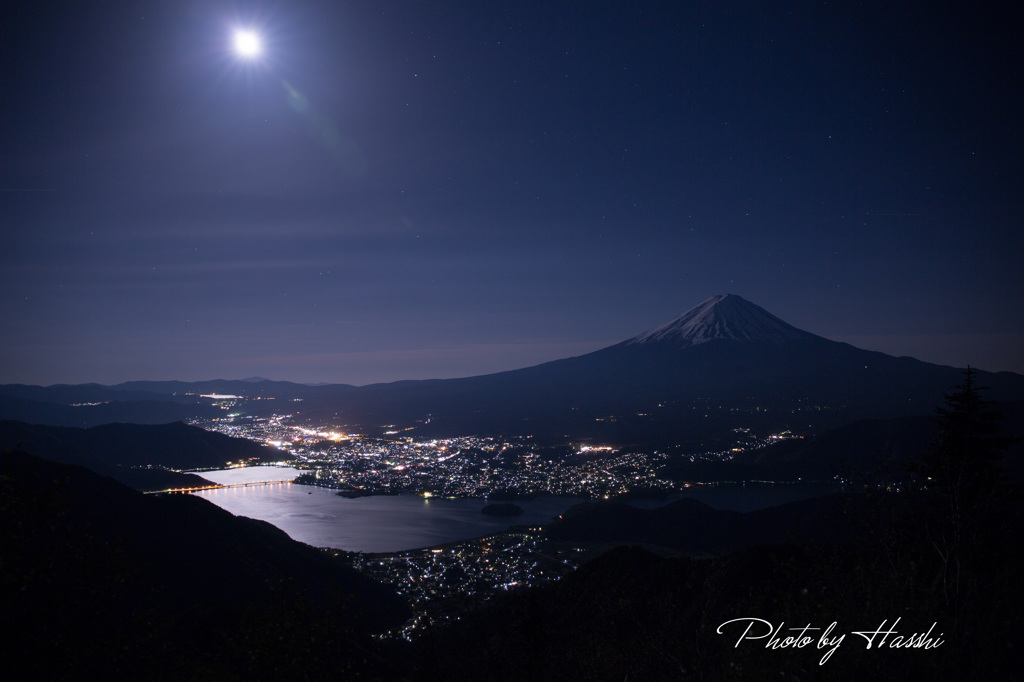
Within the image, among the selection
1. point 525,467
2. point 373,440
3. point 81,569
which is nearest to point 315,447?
point 373,440

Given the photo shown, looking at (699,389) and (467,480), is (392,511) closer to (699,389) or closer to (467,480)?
(467,480)

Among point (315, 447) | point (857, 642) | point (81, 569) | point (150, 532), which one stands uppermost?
point (81, 569)

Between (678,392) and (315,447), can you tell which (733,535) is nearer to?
(315,447)
